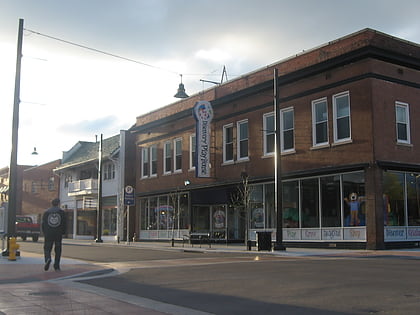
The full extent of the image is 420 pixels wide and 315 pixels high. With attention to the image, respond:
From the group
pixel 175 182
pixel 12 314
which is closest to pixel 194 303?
pixel 12 314

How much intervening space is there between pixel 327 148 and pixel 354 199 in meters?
2.67

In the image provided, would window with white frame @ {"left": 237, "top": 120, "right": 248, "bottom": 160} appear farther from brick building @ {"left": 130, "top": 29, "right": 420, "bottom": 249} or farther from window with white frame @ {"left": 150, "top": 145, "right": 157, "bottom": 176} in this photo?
window with white frame @ {"left": 150, "top": 145, "right": 157, "bottom": 176}

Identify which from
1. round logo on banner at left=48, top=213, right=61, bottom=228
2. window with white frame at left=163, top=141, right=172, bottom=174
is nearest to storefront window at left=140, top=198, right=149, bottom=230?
window with white frame at left=163, top=141, right=172, bottom=174

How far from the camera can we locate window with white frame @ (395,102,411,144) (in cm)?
2302

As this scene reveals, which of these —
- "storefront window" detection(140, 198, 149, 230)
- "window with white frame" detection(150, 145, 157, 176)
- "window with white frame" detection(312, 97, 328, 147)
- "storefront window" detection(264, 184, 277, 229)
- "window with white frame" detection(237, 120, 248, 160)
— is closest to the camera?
"window with white frame" detection(312, 97, 328, 147)

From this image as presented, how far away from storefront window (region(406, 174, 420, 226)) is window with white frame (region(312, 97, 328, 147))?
4.09 m

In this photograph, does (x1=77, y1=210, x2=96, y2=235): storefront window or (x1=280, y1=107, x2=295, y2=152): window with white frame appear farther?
(x1=77, y1=210, x2=96, y2=235): storefront window

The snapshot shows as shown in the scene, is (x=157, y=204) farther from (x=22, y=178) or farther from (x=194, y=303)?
(x=22, y=178)

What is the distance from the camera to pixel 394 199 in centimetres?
2258

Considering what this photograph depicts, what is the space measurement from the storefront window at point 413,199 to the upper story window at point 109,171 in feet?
85.4

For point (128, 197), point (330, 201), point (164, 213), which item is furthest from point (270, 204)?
point (164, 213)

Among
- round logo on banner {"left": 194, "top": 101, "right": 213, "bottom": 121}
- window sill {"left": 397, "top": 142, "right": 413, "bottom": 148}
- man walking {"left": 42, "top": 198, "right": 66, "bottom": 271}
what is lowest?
man walking {"left": 42, "top": 198, "right": 66, "bottom": 271}

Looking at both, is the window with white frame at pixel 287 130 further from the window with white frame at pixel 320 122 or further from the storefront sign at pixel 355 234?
the storefront sign at pixel 355 234

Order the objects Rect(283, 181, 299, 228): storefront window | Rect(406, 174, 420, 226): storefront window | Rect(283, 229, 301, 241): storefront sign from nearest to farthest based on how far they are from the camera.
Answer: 1. Rect(406, 174, 420, 226): storefront window
2. Rect(283, 229, 301, 241): storefront sign
3. Rect(283, 181, 299, 228): storefront window
